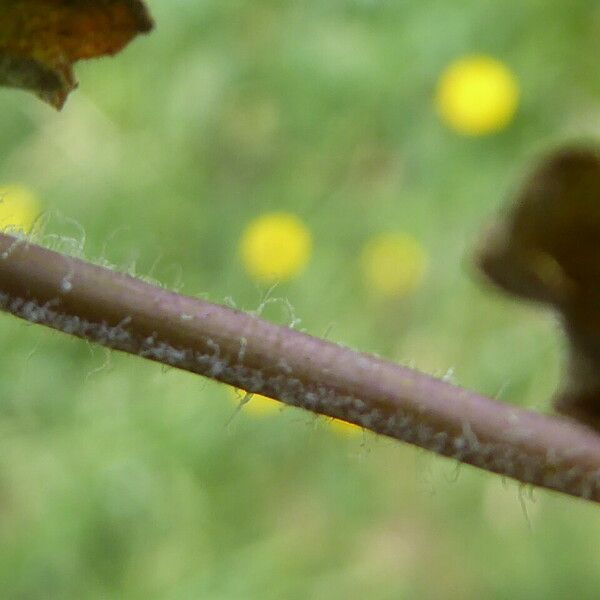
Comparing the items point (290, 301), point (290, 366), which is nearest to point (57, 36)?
point (290, 366)

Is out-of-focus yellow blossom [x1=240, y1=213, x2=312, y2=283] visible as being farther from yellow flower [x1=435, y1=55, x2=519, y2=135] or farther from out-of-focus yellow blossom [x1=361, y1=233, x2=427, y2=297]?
yellow flower [x1=435, y1=55, x2=519, y2=135]

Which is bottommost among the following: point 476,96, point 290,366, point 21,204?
point 21,204

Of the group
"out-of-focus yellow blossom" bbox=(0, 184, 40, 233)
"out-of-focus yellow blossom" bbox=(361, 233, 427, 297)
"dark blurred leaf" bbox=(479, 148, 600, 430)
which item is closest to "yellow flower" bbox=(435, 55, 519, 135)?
"out-of-focus yellow blossom" bbox=(361, 233, 427, 297)

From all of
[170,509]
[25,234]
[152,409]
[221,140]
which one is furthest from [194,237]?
[25,234]

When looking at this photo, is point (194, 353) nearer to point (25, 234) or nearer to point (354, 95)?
point (25, 234)

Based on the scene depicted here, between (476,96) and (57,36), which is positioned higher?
(57,36)

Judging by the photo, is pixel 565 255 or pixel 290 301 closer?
pixel 565 255

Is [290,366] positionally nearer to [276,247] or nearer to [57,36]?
[57,36]
